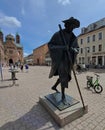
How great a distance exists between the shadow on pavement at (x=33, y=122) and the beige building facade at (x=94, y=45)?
27.9 meters

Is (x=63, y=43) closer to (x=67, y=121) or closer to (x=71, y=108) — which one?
(x=71, y=108)

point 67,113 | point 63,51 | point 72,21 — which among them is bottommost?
point 67,113

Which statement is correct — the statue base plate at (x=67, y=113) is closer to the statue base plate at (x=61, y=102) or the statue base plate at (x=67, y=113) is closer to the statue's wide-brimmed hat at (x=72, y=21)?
the statue base plate at (x=61, y=102)

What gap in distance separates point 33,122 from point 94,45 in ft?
107

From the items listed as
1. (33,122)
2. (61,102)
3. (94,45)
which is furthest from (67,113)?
(94,45)

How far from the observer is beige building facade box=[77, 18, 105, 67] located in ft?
97.8

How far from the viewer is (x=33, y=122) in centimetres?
322

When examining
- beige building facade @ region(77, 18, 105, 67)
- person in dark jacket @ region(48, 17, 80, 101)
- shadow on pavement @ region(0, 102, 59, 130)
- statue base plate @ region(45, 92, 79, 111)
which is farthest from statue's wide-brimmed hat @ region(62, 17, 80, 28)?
beige building facade @ region(77, 18, 105, 67)

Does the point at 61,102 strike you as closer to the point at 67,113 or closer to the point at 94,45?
the point at 67,113

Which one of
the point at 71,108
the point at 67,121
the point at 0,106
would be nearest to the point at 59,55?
the point at 71,108

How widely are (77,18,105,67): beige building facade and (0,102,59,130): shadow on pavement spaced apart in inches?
1099

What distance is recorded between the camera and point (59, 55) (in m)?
3.44

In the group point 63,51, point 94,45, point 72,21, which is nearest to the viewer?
point 72,21

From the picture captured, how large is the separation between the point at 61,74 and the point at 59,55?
0.62 m
